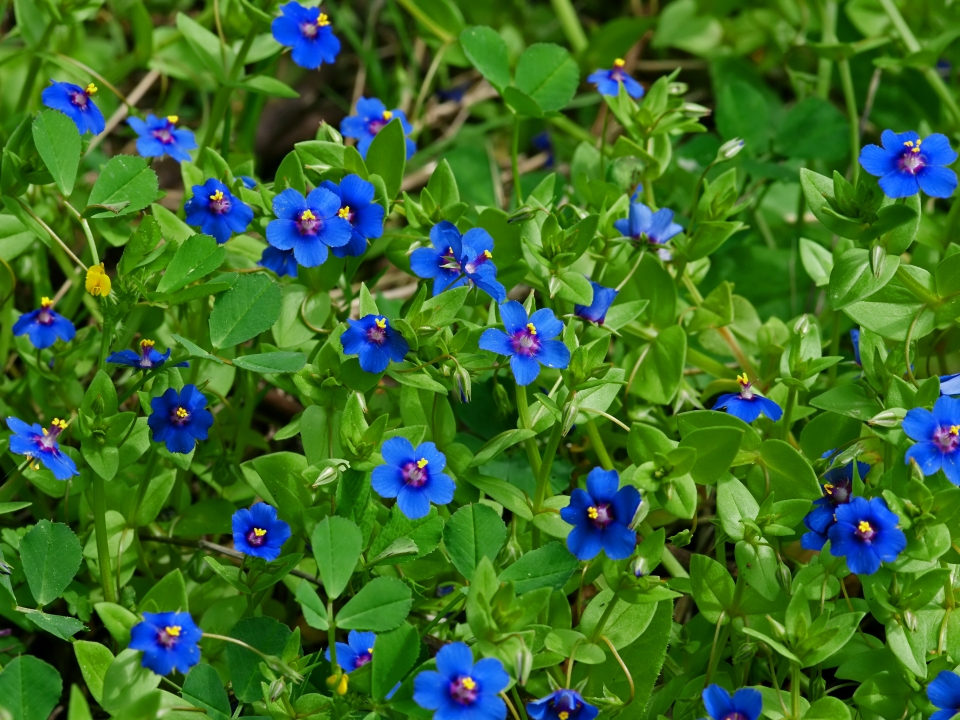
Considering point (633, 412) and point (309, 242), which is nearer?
point (309, 242)

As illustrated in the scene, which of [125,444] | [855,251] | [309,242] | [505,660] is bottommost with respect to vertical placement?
[505,660]

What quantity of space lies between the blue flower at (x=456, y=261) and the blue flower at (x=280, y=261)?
28 cm

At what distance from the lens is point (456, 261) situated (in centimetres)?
189

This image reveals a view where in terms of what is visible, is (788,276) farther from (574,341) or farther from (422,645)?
(422,645)

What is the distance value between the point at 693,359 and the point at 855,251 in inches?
22.9

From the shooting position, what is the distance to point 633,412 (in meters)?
2.23

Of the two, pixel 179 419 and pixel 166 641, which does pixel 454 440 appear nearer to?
pixel 179 419

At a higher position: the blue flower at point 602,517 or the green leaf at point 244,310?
the green leaf at point 244,310

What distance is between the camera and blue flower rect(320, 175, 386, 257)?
1.94 meters

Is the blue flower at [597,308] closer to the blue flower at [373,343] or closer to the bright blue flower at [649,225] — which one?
the bright blue flower at [649,225]

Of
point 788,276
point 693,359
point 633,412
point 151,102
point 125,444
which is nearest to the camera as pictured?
point 125,444

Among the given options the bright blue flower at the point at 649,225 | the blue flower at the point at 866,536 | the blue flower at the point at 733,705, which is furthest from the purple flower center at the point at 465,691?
the bright blue flower at the point at 649,225

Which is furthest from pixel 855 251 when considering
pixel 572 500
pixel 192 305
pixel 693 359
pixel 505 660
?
pixel 192 305

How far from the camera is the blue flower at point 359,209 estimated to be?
194cm
